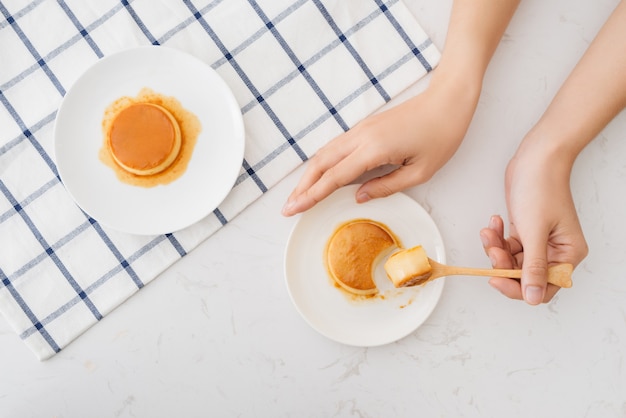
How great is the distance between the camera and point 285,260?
91 cm

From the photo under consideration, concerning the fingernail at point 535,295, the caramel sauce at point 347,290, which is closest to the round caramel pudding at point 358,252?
the caramel sauce at point 347,290

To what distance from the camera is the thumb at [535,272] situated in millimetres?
832

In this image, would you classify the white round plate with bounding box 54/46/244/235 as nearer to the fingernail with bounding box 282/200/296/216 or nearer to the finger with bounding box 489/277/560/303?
the fingernail with bounding box 282/200/296/216

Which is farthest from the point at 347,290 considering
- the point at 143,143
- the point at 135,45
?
the point at 135,45

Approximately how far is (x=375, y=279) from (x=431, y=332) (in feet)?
A: 0.46

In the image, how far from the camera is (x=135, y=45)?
0.95 meters

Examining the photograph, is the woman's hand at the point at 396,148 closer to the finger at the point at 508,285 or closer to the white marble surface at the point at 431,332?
the white marble surface at the point at 431,332

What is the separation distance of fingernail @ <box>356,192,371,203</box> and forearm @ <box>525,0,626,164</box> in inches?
11.1

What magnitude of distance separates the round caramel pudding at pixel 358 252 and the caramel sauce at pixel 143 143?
27 cm

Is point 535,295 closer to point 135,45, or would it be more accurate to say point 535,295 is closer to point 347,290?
point 347,290

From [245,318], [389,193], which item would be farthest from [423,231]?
[245,318]

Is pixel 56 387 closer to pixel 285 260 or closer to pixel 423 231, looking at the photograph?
pixel 285 260

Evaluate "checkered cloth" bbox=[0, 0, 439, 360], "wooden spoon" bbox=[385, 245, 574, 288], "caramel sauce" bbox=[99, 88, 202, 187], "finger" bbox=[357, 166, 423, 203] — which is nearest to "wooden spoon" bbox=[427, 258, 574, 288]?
"wooden spoon" bbox=[385, 245, 574, 288]

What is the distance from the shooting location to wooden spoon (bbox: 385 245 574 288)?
0.85 m
